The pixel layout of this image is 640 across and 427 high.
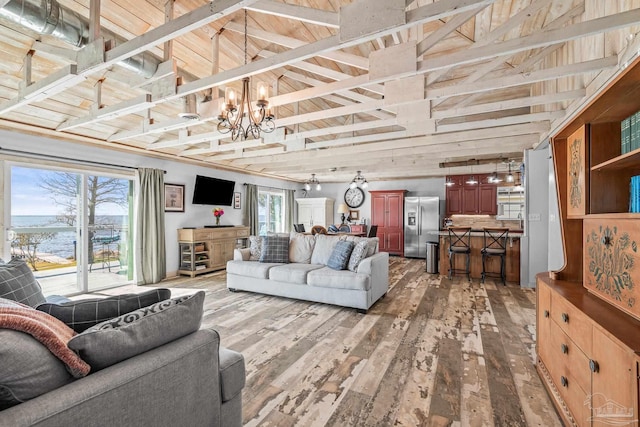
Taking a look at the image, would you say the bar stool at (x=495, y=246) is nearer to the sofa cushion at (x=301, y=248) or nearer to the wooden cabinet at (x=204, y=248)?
the sofa cushion at (x=301, y=248)

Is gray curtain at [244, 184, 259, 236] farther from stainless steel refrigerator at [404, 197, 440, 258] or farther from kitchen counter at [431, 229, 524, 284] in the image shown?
kitchen counter at [431, 229, 524, 284]

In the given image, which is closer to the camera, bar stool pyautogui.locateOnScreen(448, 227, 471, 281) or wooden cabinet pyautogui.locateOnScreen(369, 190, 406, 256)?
bar stool pyautogui.locateOnScreen(448, 227, 471, 281)

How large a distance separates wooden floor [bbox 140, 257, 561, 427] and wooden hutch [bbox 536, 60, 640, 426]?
377 millimetres

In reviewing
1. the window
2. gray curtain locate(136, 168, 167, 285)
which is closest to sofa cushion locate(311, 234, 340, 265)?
gray curtain locate(136, 168, 167, 285)

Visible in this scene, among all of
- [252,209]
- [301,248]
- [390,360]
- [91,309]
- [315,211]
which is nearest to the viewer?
[91,309]

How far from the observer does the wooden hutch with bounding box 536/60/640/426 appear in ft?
3.99

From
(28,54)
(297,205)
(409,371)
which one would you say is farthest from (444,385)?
(297,205)

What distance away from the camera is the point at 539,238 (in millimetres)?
4723

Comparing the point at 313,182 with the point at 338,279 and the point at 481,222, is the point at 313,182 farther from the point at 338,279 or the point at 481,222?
the point at 338,279

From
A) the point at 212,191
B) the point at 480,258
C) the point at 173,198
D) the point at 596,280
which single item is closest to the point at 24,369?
the point at 596,280

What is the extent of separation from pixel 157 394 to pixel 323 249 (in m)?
3.52

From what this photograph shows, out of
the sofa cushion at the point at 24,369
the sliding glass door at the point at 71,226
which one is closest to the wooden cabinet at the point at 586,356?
the sofa cushion at the point at 24,369

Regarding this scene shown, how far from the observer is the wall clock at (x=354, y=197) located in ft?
31.6

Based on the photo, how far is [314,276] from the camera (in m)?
3.89
